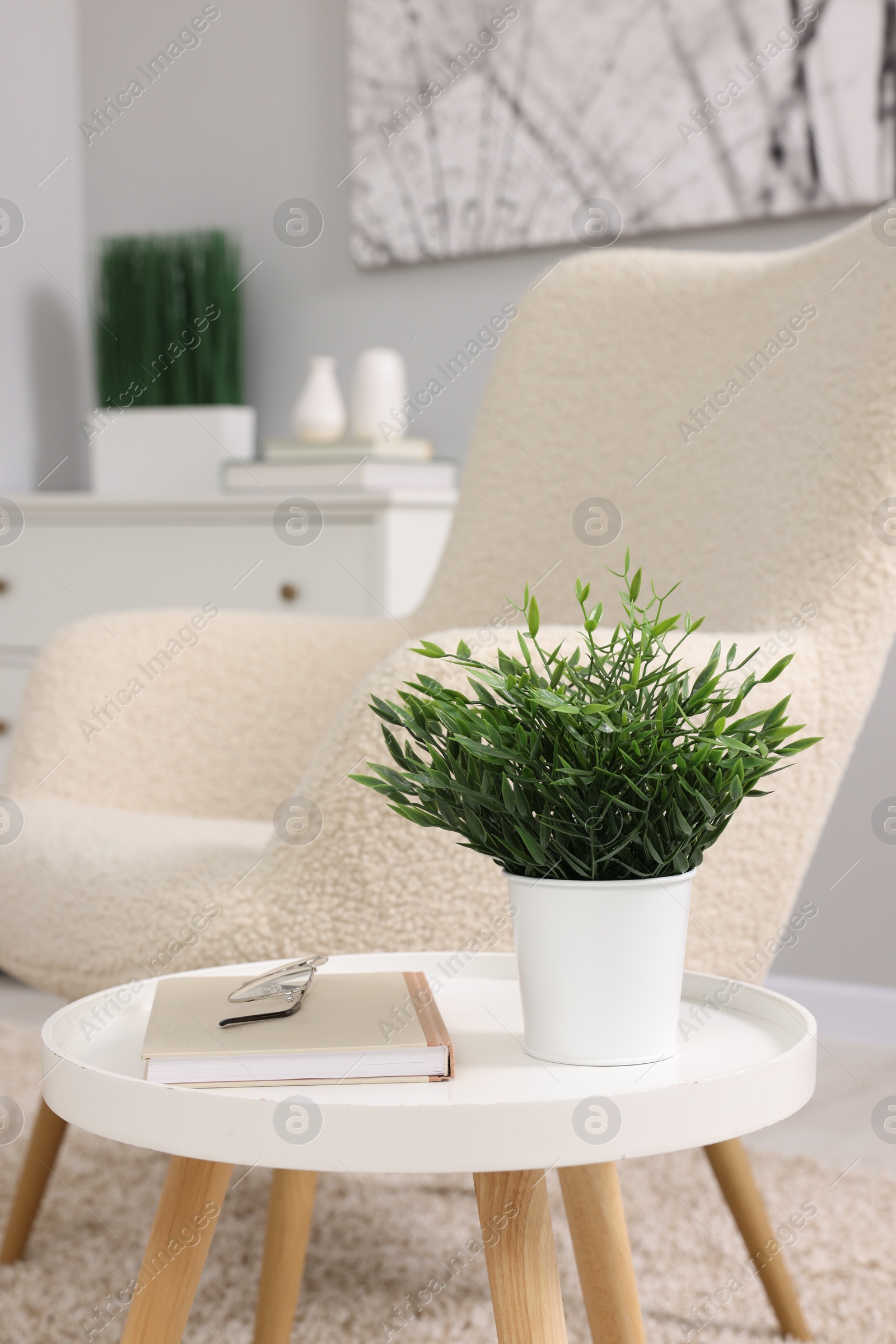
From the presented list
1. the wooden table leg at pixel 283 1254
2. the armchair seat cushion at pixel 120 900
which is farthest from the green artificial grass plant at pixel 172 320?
the wooden table leg at pixel 283 1254

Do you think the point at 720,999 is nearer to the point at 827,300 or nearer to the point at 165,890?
the point at 165,890

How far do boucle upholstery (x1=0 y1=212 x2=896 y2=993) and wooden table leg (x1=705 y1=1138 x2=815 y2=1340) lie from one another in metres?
0.17

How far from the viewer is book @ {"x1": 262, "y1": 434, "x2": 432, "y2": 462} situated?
1.91 meters

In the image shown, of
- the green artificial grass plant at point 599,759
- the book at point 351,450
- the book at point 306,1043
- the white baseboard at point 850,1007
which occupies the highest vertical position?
the green artificial grass plant at point 599,759

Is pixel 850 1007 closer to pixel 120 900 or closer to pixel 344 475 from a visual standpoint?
pixel 344 475

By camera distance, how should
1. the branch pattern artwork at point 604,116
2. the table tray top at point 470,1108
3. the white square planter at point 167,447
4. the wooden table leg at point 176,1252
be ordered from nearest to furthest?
the table tray top at point 470,1108 → the wooden table leg at point 176,1252 → the branch pattern artwork at point 604,116 → the white square planter at point 167,447

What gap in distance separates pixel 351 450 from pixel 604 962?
1426 millimetres

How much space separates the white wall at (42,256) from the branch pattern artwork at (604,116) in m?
0.67

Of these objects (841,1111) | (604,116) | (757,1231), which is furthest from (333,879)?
(604,116)

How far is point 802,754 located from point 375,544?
932 millimetres

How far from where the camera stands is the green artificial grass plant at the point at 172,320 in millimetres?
2289

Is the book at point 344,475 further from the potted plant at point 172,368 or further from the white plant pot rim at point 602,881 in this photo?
the white plant pot rim at point 602,881

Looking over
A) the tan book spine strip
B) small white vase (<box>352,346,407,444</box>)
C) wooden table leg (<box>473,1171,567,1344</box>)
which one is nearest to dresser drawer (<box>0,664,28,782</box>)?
small white vase (<box>352,346,407,444</box>)

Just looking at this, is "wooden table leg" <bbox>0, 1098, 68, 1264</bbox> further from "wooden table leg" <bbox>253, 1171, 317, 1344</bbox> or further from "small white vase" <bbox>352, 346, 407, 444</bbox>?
"small white vase" <bbox>352, 346, 407, 444</bbox>
